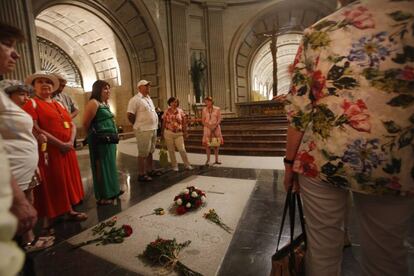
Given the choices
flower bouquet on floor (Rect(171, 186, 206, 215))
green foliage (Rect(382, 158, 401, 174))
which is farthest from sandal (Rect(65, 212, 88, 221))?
green foliage (Rect(382, 158, 401, 174))

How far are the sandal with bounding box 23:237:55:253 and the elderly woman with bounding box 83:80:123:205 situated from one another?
969mm

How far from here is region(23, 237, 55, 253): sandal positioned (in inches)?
86.2

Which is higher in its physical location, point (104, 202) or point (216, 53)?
point (216, 53)

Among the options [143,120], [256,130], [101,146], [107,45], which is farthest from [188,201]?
[107,45]

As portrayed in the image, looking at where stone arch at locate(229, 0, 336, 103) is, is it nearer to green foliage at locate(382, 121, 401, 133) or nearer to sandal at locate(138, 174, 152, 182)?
sandal at locate(138, 174, 152, 182)

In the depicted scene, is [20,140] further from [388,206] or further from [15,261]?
[388,206]

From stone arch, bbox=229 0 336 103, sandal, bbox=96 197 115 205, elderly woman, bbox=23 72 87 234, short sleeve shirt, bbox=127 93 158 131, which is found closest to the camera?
elderly woman, bbox=23 72 87 234

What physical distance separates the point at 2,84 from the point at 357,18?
2750 mm

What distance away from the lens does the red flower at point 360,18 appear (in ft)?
3.06

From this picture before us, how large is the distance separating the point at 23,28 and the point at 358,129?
335 inches

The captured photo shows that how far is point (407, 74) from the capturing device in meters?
0.89

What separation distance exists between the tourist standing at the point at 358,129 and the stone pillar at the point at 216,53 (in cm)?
1326

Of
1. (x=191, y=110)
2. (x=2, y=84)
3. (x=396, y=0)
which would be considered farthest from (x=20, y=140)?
(x=191, y=110)

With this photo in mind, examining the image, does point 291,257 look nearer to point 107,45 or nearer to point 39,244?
point 39,244
